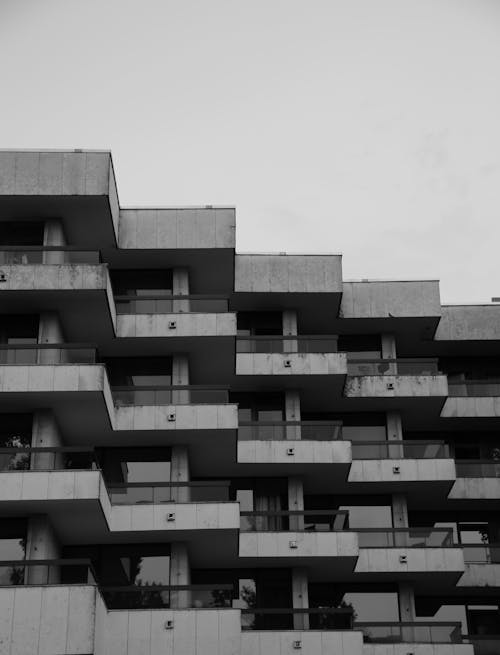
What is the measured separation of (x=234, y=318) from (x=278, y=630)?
36.2 feet

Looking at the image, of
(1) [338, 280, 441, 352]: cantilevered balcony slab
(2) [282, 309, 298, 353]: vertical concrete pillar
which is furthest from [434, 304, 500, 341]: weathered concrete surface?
(2) [282, 309, 298, 353]: vertical concrete pillar

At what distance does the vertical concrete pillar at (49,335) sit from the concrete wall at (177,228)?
13.8 feet

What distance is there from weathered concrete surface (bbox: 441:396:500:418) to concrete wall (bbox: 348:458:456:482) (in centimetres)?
267

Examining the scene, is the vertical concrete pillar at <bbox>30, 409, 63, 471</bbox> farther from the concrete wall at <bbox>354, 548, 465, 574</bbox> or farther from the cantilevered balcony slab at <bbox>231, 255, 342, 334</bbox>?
the concrete wall at <bbox>354, 548, 465, 574</bbox>

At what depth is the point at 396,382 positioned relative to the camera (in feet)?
171

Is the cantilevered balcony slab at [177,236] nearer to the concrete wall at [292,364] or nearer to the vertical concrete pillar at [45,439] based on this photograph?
the concrete wall at [292,364]

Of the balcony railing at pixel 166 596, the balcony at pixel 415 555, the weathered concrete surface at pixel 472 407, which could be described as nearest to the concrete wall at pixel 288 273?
the weathered concrete surface at pixel 472 407

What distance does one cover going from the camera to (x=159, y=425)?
4684 cm

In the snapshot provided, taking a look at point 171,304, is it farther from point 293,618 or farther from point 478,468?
point 478,468

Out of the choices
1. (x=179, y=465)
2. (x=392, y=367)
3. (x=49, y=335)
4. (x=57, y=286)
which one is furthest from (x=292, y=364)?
(x=57, y=286)

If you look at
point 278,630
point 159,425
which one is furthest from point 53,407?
point 278,630

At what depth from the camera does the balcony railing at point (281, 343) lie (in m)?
51.0

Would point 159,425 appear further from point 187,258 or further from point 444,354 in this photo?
point 444,354

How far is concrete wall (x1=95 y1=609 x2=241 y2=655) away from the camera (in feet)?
141
